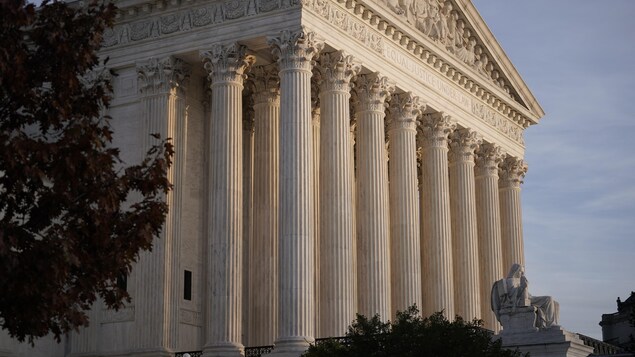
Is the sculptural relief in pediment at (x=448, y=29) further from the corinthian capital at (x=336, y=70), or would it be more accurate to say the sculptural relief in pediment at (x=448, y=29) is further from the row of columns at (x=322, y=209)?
the corinthian capital at (x=336, y=70)

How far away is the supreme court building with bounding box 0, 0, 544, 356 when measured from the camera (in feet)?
145

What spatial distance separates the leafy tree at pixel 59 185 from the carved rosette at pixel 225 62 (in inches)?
878

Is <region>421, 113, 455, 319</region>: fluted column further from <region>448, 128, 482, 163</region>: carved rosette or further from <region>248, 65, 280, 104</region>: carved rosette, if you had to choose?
<region>248, 65, 280, 104</region>: carved rosette

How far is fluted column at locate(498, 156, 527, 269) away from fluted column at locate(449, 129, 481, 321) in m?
5.68

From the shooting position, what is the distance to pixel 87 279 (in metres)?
22.5

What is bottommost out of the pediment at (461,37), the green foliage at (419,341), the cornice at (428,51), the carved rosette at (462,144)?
the green foliage at (419,341)

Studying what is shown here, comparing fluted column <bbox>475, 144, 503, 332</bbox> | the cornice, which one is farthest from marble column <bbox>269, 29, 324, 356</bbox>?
fluted column <bbox>475, 144, 503, 332</bbox>

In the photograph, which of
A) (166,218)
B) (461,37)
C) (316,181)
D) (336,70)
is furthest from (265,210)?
(461,37)

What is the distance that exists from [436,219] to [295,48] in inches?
558

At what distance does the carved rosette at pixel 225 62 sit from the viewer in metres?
45.9

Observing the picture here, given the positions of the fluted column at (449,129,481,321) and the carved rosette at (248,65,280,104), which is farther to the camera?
the fluted column at (449,129,481,321)

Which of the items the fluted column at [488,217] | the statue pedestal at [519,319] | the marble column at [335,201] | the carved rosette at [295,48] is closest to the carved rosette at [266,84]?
the marble column at [335,201]

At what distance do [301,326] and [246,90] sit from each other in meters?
13.8

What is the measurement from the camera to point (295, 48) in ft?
146
